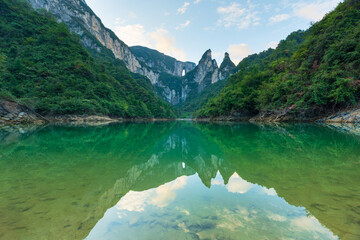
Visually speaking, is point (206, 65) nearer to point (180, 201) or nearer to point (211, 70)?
point (211, 70)

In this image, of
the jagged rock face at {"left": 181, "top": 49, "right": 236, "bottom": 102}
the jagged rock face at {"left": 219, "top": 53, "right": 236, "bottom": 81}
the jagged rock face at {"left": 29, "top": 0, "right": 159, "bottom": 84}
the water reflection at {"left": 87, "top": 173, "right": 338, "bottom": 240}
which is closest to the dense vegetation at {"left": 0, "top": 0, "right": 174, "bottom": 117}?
the water reflection at {"left": 87, "top": 173, "right": 338, "bottom": 240}

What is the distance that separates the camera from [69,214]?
2.56 meters

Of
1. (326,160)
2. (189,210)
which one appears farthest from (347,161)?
(189,210)

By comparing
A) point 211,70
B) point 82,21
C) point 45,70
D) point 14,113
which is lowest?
point 14,113

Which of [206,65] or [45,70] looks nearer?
[45,70]

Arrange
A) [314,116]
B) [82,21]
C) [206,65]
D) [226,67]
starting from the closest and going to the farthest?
[314,116], [82,21], [226,67], [206,65]

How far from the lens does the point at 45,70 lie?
34844 millimetres

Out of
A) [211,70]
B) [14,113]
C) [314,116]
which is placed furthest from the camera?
[211,70]

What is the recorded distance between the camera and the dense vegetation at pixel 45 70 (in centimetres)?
2983

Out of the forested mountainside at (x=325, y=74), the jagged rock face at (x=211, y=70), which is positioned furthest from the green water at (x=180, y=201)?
the jagged rock face at (x=211, y=70)

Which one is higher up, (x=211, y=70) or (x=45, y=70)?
(x=211, y=70)

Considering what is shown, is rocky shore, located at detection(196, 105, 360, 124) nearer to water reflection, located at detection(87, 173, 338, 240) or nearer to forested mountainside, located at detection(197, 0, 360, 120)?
forested mountainside, located at detection(197, 0, 360, 120)

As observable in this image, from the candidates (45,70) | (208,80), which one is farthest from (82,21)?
(208,80)

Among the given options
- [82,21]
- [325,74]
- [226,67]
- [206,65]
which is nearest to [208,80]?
[206,65]
